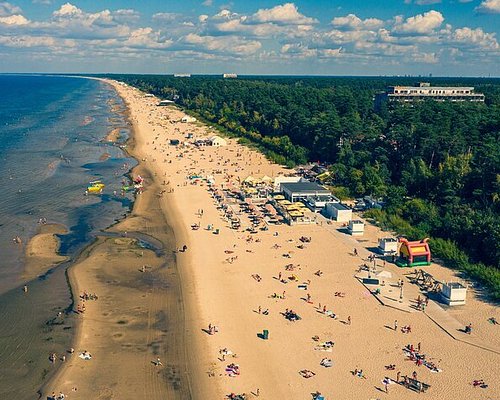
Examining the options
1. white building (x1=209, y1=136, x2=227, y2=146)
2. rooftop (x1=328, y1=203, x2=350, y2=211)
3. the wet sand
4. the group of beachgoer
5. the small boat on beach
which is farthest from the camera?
white building (x1=209, y1=136, x2=227, y2=146)

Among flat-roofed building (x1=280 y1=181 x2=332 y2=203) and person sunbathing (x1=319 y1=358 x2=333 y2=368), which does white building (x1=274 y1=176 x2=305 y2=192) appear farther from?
person sunbathing (x1=319 y1=358 x2=333 y2=368)

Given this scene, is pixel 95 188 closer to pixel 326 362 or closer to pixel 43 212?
pixel 43 212

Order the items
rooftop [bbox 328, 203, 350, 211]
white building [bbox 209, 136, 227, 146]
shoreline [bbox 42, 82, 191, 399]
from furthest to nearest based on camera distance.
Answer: white building [bbox 209, 136, 227, 146] < rooftop [bbox 328, 203, 350, 211] < shoreline [bbox 42, 82, 191, 399]

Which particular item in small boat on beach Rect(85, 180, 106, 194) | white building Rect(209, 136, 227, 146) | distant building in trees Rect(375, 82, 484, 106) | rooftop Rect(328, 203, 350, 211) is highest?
distant building in trees Rect(375, 82, 484, 106)

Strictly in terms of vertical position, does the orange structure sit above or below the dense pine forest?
below

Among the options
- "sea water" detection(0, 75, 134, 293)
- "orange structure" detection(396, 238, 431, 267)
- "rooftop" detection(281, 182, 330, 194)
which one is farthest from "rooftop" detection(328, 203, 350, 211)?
"sea water" detection(0, 75, 134, 293)

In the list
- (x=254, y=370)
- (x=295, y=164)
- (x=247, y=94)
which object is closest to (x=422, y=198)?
(x=295, y=164)

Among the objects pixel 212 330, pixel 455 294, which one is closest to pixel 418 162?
pixel 455 294
